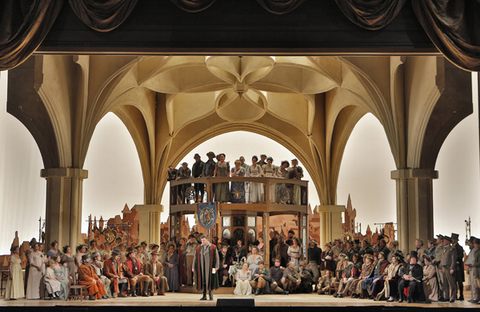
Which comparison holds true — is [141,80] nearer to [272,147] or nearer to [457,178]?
[272,147]

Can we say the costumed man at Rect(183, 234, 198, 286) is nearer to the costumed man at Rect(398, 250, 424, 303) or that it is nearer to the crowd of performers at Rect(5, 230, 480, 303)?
the crowd of performers at Rect(5, 230, 480, 303)

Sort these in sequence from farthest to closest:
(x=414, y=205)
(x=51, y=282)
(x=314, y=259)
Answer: (x=314, y=259)
(x=414, y=205)
(x=51, y=282)

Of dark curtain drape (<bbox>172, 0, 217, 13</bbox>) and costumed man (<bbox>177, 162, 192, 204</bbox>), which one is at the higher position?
dark curtain drape (<bbox>172, 0, 217, 13</bbox>)

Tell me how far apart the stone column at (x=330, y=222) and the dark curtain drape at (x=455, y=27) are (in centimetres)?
1523

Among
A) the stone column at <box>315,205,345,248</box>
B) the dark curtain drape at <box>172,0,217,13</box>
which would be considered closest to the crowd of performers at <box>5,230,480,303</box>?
the dark curtain drape at <box>172,0,217,13</box>

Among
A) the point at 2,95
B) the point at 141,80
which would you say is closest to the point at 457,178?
the point at 141,80

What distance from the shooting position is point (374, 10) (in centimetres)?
908

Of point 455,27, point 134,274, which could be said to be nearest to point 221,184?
point 134,274

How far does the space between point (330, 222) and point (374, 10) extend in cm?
1585

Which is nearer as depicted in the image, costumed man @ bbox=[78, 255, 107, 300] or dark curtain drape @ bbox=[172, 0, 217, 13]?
dark curtain drape @ bbox=[172, 0, 217, 13]

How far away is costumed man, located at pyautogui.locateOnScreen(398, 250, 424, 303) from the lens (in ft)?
39.2

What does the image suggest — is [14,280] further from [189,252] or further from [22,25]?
[22,25]

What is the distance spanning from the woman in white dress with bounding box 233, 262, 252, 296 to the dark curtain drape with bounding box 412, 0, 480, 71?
7.45 meters

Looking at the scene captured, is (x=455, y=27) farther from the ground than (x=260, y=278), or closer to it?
farther from the ground
